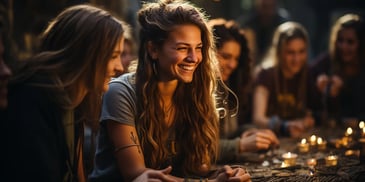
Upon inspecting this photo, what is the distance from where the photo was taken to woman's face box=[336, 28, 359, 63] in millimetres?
6609

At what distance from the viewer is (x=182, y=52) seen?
3.81 metres

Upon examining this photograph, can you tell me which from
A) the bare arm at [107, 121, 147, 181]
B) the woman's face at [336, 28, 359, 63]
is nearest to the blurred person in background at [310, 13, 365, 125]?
the woman's face at [336, 28, 359, 63]

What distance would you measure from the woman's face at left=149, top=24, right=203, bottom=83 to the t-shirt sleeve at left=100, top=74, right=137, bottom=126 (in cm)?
29

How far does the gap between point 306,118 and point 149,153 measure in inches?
106

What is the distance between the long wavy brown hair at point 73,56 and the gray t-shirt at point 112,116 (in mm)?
417

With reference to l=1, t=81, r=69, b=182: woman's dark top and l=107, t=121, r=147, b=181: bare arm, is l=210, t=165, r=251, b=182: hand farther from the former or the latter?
l=1, t=81, r=69, b=182: woman's dark top

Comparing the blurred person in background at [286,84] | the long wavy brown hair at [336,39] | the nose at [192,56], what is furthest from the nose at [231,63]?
the long wavy brown hair at [336,39]

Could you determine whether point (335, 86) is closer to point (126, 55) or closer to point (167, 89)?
point (126, 55)

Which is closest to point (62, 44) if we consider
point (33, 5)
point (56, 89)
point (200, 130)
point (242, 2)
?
point (56, 89)

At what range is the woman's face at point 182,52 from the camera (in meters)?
3.78

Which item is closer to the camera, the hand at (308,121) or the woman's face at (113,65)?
the woman's face at (113,65)

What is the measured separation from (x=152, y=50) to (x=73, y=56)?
84 centimetres

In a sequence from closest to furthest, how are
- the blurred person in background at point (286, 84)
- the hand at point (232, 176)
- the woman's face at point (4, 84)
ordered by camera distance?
the woman's face at point (4, 84)
the hand at point (232, 176)
the blurred person in background at point (286, 84)

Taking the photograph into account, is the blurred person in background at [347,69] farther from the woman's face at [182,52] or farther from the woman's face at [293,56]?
the woman's face at [182,52]
